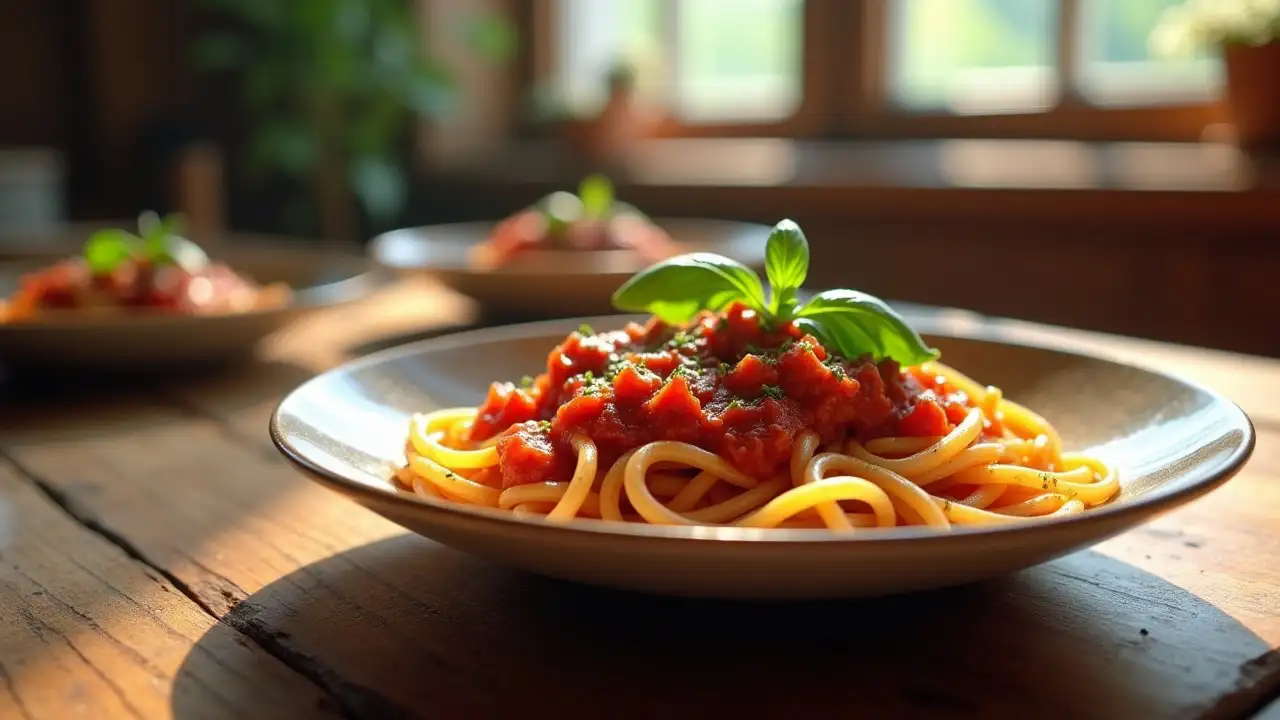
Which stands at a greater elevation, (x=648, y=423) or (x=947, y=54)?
(x=947, y=54)

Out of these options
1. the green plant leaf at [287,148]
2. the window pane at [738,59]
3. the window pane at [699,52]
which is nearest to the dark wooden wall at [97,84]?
the green plant leaf at [287,148]

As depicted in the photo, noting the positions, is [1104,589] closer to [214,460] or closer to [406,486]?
[406,486]

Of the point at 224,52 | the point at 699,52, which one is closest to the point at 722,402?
the point at 699,52

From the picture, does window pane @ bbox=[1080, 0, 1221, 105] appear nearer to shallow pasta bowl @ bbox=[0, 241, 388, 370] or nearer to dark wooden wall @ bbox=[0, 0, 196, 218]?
shallow pasta bowl @ bbox=[0, 241, 388, 370]

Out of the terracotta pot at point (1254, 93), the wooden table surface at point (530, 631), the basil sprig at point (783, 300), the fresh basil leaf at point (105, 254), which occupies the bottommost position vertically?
the wooden table surface at point (530, 631)

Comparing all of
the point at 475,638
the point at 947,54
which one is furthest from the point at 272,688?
the point at 947,54

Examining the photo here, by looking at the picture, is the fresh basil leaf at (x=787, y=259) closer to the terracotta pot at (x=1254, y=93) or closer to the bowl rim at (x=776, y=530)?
the bowl rim at (x=776, y=530)

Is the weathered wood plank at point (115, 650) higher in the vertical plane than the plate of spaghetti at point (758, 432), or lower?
lower

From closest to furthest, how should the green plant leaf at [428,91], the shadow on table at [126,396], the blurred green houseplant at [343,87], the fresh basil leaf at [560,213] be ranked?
the shadow on table at [126,396] → the fresh basil leaf at [560,213] → the green plant leaf at [428,91] → the blurred green houseplant at [343,87]
